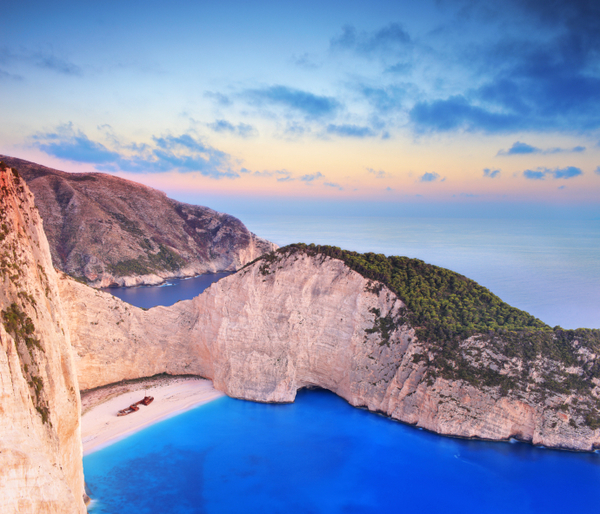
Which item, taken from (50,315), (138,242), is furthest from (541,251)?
(50,315)

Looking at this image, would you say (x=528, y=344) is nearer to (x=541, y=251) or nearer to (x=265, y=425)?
(x=265, y=425)

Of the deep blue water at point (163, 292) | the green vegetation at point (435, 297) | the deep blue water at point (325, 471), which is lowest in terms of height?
the deep blue water at point (325, 471)

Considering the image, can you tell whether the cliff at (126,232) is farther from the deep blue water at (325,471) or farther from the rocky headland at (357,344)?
the deep blue water at (325,471)

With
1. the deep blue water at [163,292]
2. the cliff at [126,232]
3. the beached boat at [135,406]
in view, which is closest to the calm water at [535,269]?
the cliff at [126,232]

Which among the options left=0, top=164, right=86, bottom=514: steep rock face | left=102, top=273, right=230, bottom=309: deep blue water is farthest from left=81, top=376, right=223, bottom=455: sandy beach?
left=102, top=273, right=230, bottom=309: deep blue water

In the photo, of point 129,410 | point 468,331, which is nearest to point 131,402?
point 129,410

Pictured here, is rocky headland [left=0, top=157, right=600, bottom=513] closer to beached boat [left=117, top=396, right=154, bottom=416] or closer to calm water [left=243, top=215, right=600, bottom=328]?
beached boat [left=117, top=396, right=154, bottom=416]
